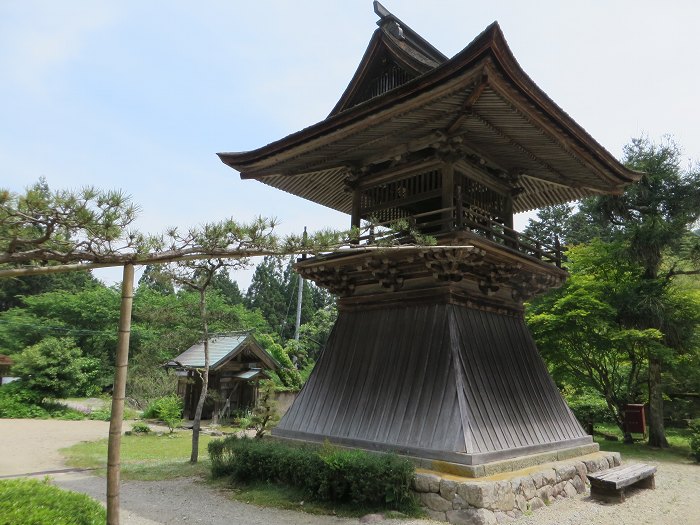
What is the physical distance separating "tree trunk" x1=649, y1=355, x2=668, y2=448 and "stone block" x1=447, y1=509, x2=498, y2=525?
47.2ft

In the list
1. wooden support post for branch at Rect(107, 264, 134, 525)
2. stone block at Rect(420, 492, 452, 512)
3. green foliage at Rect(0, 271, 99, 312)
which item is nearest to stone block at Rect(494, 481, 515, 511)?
stone block at Rect(420, 492, 452, 512)

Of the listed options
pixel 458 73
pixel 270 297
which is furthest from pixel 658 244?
pixel 270 297

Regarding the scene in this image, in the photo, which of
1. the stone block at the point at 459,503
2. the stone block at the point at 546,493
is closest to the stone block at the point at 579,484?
the stone block at the point at 546,493

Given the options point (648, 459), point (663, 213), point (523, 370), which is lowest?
point (648, 459)

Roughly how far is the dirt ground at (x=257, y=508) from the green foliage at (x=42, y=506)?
2.79 m

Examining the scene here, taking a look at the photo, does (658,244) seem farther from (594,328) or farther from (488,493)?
(488,493)

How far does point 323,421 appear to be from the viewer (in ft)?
35.3

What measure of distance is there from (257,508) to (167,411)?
16.5 meters

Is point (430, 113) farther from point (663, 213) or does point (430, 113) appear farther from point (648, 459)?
point (663, 213)

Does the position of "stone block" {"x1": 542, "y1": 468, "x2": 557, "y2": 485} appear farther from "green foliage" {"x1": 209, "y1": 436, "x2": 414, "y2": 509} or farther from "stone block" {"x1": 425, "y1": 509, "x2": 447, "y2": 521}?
"green foliage" {"x1": 209, "y1": 436, "x2": 414, "y2": 509}

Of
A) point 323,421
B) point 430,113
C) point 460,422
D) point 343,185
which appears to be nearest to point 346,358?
point 323,421

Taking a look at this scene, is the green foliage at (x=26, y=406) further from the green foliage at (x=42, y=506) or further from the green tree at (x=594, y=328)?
the green tree at (x=594, y=328)

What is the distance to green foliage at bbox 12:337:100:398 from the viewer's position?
26.9 meters

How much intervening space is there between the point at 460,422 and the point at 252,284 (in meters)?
62.0
